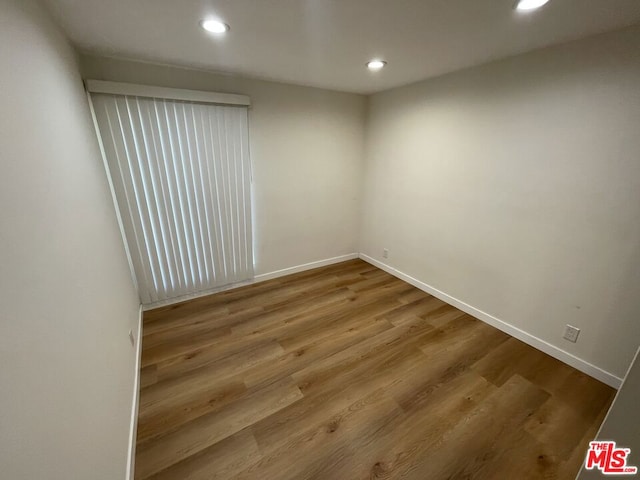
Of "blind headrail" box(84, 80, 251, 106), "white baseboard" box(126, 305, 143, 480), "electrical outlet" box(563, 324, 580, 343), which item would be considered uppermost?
"blind headrail" box(84, 80, 251, 106)

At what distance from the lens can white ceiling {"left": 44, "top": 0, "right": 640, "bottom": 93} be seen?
4.25 feet

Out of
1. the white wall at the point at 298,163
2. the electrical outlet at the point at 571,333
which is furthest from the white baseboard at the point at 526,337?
the white wall at the point at 298,163

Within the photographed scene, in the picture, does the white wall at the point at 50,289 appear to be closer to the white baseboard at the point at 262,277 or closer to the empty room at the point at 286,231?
the empty room at the point at 286,231

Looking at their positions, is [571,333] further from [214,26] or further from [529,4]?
[214,26]

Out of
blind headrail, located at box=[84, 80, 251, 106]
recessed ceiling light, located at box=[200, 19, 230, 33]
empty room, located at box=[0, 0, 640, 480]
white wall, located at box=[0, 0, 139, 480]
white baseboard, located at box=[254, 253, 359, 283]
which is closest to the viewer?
white wall, located at box=[0, 0, 139, 480]

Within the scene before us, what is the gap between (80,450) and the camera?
2.67ft

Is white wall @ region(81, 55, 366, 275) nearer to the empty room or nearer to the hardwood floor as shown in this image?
the empty room

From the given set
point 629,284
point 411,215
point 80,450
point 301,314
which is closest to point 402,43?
point 411,215

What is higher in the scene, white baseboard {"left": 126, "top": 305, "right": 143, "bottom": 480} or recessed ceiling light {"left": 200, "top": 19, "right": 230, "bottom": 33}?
recessed ceiling light {"left": 200, "top": 19, "right": 230, "bottom": 33}

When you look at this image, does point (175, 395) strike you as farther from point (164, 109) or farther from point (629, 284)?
point (629, 284)

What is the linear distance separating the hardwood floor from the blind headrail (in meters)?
1.93

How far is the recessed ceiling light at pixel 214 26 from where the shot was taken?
57.3 inches

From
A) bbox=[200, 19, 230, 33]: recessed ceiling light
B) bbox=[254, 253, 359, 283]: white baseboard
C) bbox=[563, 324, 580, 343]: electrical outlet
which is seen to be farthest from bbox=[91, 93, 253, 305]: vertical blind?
bbox=[563, 324, 580, 343]: electrical outlet

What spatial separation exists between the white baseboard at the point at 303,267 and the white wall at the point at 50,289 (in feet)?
5.76
